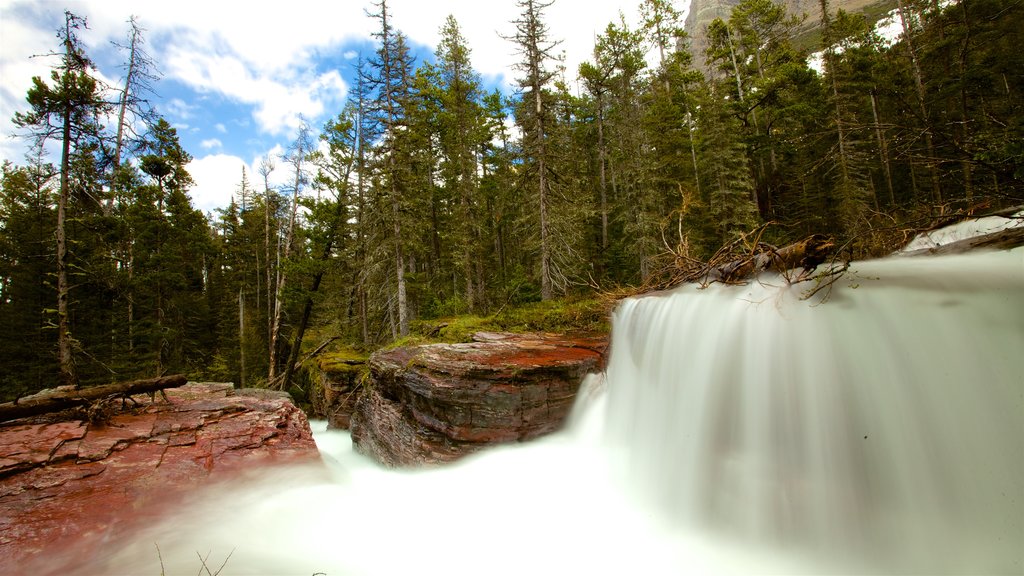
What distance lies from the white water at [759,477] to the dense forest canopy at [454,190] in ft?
12.2

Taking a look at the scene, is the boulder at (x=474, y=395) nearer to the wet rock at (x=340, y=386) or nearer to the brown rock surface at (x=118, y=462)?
the brown rock surface at (x=118, y=462)

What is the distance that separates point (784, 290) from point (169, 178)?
28453mm

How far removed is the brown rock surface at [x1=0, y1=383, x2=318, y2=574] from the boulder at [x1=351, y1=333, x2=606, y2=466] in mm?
1821

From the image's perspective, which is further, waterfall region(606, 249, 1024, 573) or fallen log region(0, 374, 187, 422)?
fallen log region(0, 374, 187, 422)

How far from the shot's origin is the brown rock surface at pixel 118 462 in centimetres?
364

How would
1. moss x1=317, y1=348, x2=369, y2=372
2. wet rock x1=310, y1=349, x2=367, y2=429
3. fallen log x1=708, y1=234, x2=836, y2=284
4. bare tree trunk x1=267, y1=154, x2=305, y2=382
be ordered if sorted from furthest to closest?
1. bare tree trunk x1=267, y1=154, x2=305, y2=382
2. moss x1=317, y1=348, x2=369, y2=372
3. wet rock x1=310, y1=349, x2=367, y2=429
4. fallen log x1=708, y1=234, x2=836, y2=284

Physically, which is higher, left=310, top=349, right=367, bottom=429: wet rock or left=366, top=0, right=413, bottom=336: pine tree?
left=366, top=0, right=413, bottom=336: pine tree

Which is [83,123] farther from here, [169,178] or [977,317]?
[977,317]

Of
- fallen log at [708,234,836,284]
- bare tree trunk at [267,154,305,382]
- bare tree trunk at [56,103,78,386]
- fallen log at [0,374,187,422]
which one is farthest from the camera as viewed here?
bare tree trunk at [267,154,305,382]

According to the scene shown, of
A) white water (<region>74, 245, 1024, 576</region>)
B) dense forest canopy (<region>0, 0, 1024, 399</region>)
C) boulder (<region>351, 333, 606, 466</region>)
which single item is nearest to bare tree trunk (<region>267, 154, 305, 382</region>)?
dense forest canopy (<region>0, 0, 1024, 399</region>)

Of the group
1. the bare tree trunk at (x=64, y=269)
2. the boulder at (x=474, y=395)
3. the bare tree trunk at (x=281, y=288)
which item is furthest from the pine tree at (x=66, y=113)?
the boulder at (x=474, y=395)

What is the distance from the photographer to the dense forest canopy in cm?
1258

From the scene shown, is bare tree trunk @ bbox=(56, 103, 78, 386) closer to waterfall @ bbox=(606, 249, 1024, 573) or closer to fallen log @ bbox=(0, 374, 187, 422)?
fallen log @ bbox=(0, 374, 187, 422)

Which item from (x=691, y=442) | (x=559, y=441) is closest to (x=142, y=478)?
(x=559, y=441)
